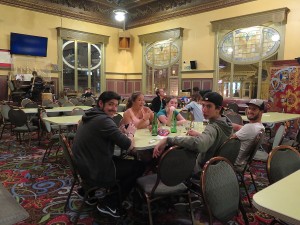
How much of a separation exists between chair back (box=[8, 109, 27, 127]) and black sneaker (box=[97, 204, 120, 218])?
3.30 m

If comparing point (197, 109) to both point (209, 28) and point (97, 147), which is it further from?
point (209, 28)

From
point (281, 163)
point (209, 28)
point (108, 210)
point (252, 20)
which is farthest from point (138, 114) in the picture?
point (209, 28)

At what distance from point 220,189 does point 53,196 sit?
7.77ft

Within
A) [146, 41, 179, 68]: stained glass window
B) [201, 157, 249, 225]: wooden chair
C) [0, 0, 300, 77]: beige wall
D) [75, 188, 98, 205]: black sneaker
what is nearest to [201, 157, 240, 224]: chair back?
[201, 157, 249, 225]: wooden chair

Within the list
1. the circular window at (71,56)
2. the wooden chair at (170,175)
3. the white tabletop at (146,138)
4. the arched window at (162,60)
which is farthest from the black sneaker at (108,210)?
the circular window at (71,56)

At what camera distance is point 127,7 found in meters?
13.0

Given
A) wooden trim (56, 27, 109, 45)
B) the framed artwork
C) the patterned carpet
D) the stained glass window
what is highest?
wooden trim (56, 27, 109, 45)

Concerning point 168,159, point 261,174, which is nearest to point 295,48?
point 261,174

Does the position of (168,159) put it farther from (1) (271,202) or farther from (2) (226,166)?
(1) (271,202)

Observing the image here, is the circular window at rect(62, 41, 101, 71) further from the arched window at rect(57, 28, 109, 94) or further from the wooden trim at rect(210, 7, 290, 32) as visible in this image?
the wooden trim at rect(210, 7, 290, 32)

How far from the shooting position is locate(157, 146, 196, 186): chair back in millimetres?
2033

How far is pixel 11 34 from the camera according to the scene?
389 inches

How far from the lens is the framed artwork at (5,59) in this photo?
9.77 m

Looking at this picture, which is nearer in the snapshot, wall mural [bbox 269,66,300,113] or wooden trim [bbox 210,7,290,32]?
wall mural [bbox 269,66,300,113]
